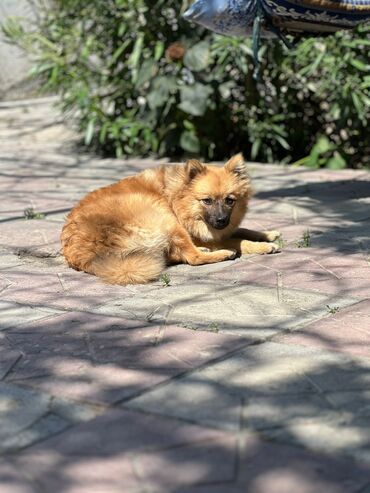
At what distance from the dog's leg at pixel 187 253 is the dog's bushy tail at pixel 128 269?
436 millimetres

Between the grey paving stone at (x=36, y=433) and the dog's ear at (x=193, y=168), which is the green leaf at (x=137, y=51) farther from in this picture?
the grey paving stone at (x=36, y=433)

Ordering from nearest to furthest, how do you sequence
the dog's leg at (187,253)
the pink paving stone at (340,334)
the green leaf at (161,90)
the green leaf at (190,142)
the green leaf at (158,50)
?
the pink paving stone at (340,334), the dog's leg at (187,253), the green leaf at (161,90), the green leaf at (158,50), the green leaf at (190,142)

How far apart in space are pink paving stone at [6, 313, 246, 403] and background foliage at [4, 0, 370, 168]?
5298mm

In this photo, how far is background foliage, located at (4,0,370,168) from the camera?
→ 9.39 meters

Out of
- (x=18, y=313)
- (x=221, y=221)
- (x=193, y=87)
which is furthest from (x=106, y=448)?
(x=193, y=87)

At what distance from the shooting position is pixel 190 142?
9.80m

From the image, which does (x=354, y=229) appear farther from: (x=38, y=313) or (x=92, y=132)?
→ (x=92, y=132)

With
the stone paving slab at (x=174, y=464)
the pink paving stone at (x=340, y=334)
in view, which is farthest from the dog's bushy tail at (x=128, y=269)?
the stone paving slab at (x=174, y=464)

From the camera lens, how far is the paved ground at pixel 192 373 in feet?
9.79

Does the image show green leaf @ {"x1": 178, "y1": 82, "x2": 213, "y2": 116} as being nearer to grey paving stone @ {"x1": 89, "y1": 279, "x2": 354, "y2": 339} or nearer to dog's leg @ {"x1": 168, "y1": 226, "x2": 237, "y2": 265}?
dog's leg @ {"x1": 168, "y1": 226, "x2": 237, "y2": 265}

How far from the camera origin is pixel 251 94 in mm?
9766

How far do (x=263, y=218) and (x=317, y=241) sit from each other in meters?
0.97

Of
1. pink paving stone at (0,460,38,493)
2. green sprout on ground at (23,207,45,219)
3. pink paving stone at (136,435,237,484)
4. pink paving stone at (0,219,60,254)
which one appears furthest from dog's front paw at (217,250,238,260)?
pink paving stone at (0,460,38,493)

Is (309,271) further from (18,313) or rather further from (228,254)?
(18,313)
